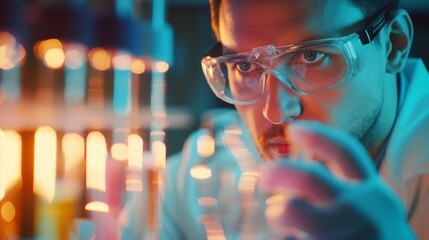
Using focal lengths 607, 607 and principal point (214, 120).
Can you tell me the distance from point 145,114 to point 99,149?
0.72 ft

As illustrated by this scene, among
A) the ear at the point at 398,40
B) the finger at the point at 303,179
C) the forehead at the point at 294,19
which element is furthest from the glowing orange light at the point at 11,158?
the finger at the point at 303,179

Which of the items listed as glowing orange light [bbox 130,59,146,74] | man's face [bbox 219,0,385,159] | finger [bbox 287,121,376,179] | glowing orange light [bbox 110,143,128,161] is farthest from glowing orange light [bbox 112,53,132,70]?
finger [bbox 287,121,376,179]

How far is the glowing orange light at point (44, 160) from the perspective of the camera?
2.24m

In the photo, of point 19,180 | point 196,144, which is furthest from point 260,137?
point 19,180

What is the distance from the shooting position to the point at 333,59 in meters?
1.15

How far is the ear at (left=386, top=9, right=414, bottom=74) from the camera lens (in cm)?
124

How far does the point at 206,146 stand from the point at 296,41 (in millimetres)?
789

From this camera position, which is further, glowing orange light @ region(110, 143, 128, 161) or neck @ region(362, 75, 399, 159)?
glowing orange light @ region(110, 143, 128, 161)

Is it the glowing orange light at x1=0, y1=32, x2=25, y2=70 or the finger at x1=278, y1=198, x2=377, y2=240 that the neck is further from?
the glowing orange light at x1=0, y1=32, x2=25, y2=70

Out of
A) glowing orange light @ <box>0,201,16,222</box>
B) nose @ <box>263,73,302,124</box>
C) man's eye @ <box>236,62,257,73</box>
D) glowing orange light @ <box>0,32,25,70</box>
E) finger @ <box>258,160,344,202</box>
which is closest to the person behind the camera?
finger @ <box>258,160,344,202</box>

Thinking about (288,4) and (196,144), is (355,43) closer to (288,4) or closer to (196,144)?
(288,4)

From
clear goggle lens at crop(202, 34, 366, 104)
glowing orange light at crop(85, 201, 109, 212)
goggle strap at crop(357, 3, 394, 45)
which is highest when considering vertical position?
goggle strap at crop(357, 3, 394, 45)

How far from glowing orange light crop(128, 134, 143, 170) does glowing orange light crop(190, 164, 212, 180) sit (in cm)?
17

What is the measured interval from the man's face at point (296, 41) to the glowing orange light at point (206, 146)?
615 millimetres
